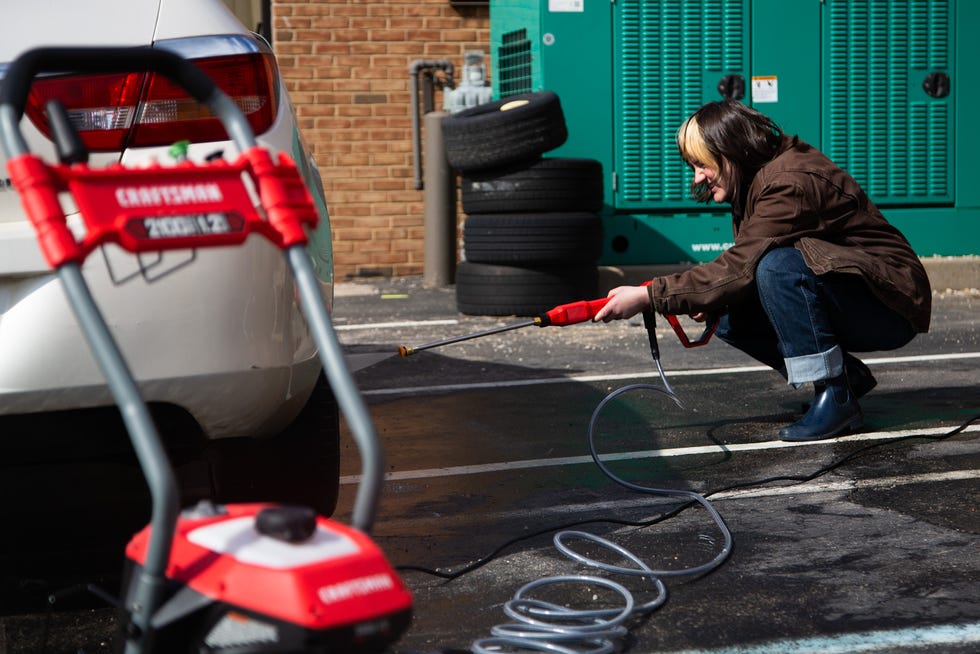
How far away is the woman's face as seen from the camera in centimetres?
407

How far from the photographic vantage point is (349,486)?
12.2ft

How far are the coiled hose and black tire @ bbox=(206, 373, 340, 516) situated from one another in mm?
566

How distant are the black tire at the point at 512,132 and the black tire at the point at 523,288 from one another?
0.68 meters

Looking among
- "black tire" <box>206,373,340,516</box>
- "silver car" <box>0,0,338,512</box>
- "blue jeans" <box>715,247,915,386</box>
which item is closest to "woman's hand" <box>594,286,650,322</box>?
"blue jeans" <box>715,247,915,386</box>

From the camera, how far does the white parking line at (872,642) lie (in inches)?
90.5

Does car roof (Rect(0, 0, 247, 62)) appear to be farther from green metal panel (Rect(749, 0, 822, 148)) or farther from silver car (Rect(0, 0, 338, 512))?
green metal panel (Rect(749, 0, 822, 148))

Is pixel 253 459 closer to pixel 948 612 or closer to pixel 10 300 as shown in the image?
pixel 10 300

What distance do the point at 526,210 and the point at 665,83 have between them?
173 centimetres

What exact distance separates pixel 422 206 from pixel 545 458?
703 centimetres

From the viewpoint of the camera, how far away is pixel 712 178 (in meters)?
4.09

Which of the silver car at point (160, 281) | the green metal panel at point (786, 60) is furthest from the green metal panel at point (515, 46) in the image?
the silver car at point (160, 281)

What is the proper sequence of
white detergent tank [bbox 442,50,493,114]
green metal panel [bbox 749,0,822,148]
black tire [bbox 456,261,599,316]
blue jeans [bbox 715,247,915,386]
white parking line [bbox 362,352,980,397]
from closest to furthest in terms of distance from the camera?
blue jeans [bbox 715,247,915,386]
white parking line [bbox 362,352,980,397]
black tire [bbox 456,261,599,316]
green metal panel [bbox 749,0,822,148]
white detergent tank [bbox 442,50,493,114]

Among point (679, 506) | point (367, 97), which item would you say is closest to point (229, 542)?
point (679, 506)

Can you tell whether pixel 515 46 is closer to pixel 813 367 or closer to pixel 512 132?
pixel 512 132
